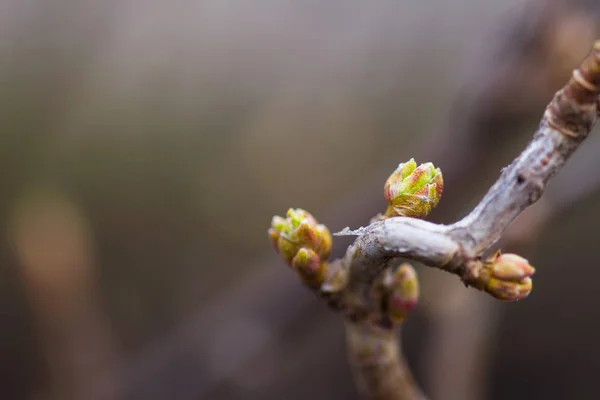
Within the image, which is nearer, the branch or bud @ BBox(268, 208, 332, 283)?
the branch

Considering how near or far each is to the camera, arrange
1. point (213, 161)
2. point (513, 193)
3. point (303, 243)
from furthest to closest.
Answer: point (213, 161), point (303, 243), point (513, 193)

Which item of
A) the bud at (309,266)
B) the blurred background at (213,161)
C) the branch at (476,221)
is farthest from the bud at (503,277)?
the blurred background at (213,161)

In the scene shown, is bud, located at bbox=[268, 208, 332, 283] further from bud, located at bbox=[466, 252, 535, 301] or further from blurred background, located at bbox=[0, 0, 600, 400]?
blurred background, located at bbox=[0, 0, 600, 400]

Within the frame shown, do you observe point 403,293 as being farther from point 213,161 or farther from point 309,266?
point 213,161

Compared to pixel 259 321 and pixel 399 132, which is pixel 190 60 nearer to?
pixel 399 132

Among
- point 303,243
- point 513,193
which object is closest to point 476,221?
point 513,193

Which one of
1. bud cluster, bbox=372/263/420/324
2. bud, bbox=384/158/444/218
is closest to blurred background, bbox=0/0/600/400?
bud cluster, bbox=372/263/420/324

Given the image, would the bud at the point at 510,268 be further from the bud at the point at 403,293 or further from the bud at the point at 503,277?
the bud at the point at 403,293

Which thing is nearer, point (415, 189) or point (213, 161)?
point (415, 189)
